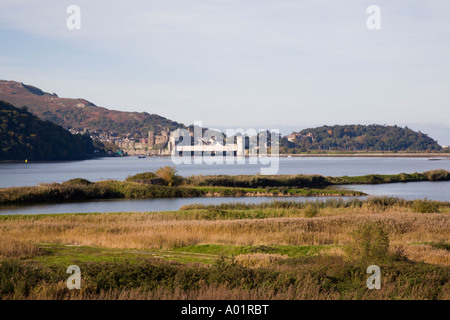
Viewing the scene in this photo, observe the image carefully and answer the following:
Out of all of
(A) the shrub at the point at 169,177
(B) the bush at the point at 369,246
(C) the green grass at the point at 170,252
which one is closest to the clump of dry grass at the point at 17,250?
(C) the green grass at the point at 170,252

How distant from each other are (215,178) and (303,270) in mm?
49912

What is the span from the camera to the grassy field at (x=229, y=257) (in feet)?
27.2

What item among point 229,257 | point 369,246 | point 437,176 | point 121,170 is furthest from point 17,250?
point 121,170

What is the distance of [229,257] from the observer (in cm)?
1359

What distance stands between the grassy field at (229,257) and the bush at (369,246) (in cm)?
3

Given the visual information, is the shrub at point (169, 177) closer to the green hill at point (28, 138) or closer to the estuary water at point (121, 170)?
the estuary water at point (121, 170)

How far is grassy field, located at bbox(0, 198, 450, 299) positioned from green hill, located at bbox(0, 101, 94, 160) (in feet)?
375

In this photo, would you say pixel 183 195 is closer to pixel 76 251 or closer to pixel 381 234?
pixel 76 251

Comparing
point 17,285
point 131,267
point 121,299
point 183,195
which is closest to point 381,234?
point 131,267

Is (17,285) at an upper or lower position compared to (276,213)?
upper

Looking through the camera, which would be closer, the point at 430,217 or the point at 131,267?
the point at 131,267

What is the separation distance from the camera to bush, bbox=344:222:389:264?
1162cm

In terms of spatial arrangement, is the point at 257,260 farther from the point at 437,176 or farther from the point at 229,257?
the point at 437,176

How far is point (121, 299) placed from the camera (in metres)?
7.43
